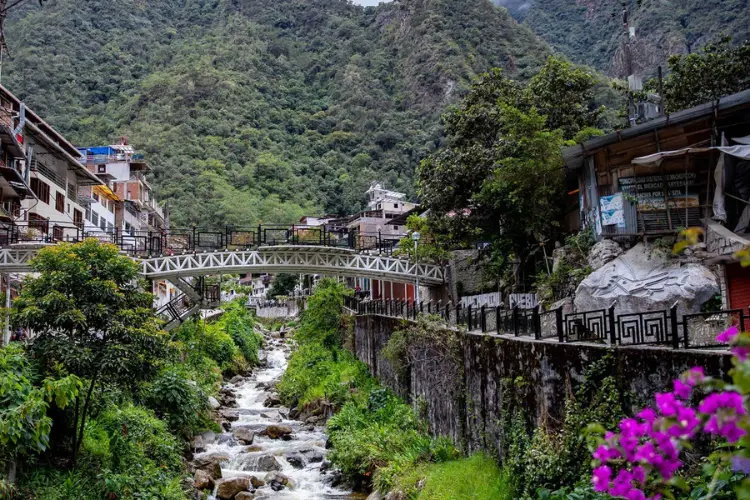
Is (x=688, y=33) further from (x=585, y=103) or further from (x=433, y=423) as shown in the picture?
(x=433, y=423)

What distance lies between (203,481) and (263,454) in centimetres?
387

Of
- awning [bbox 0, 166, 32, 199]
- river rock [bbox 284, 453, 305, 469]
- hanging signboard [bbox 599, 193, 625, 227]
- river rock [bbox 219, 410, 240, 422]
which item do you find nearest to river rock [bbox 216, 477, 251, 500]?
river rock [bbox 284, 453, 305, 469]

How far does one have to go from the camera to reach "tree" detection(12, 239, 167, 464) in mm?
15555

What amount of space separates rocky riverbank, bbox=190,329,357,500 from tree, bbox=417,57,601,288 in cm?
1196

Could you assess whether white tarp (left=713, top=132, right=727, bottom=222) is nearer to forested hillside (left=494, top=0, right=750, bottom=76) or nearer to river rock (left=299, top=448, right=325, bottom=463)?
forested hillside (left=494, top=0, right=750, bottom=76)

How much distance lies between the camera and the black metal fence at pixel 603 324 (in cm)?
961

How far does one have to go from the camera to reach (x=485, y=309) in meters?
16.7

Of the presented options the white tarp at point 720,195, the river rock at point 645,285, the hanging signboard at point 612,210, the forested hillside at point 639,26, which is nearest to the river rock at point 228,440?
the river rock at point 645,285

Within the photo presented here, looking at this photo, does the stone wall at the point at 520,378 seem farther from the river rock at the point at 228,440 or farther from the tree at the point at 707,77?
the tree at the point at 707,77

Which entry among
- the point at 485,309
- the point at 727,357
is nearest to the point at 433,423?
the point at 485,309

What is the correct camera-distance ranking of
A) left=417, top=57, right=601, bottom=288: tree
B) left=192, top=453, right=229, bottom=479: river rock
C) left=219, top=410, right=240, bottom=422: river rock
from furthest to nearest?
left=219, top=410, right=240, bottom=422: river rock, left=417, top=57, right=601, bottom=288: tree, left=192, top=453, right=229, bottom=479: river rock

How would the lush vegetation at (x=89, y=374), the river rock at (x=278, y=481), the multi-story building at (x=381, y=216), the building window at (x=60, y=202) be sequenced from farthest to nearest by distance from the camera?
the multi-story building at (x=381, y=216), the building window at (x=60, y=202), the river rock at (x=278, y=481), the lush vegetation at (x=89, y=374)

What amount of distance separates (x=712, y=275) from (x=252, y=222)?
64943 millimetres

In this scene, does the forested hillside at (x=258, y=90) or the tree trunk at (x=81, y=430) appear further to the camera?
the forested hillside at (x=258, y=90)
